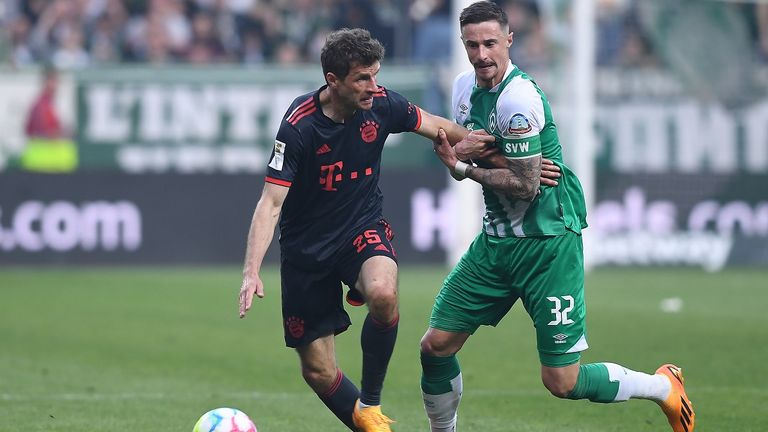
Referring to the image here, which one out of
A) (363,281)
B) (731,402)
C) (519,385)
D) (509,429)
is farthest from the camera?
(519,385)

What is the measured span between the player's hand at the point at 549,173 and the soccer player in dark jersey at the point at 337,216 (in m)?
0.52

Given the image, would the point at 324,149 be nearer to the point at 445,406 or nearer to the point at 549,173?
the point at 549,173

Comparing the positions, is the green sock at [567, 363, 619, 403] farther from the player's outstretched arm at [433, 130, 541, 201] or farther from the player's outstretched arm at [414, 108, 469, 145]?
the player's outstretched arm at [414, 108, 469, 145]

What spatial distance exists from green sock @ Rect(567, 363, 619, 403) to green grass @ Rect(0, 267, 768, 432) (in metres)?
1.09

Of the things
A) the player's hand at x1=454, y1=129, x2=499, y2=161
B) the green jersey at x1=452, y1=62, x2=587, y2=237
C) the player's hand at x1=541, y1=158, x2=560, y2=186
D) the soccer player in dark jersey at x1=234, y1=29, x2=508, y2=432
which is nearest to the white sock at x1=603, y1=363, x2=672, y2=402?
the green jersey at x1=452, y1=62, x2=587, y2=237

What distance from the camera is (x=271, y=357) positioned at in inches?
444

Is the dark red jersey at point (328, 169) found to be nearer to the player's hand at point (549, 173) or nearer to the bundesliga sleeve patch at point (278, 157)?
the bundesliga sleeve patch at point (278, 157)

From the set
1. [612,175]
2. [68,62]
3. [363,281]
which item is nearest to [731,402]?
[363,281]

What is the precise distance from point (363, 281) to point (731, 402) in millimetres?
3232

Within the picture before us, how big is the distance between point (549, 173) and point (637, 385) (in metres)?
1.23

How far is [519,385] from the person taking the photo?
32.3 ft

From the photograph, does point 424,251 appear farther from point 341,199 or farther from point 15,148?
point 341,199

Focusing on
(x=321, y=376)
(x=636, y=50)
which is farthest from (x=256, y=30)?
(x=321, y=376)

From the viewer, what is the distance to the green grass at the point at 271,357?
8398 millimetres
